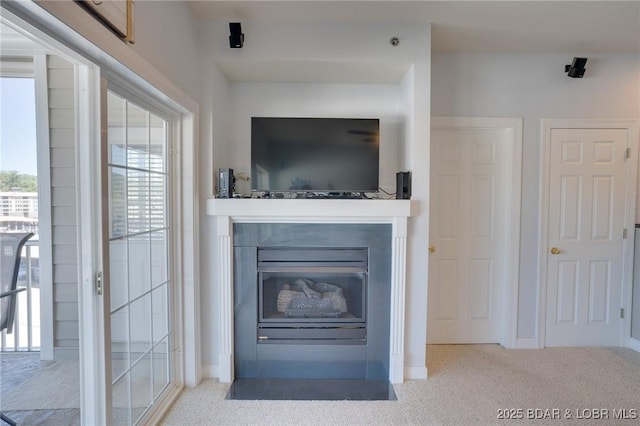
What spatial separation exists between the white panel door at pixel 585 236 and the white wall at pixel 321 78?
1457 millimetres

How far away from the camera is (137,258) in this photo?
1.81m

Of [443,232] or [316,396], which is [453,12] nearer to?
[443,232]

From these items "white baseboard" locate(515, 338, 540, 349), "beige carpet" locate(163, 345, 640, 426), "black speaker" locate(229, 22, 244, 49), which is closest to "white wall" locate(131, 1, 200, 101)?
"black speaker" locate(229, 22, 244, 49)

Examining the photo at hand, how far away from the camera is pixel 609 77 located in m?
2.87

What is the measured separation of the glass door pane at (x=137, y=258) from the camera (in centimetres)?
162

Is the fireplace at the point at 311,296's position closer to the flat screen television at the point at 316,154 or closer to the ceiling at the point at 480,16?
the flat screen television at the point at 316,154

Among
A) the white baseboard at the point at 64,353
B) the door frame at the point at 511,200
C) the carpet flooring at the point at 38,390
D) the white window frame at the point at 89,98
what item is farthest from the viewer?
the door frame at the point at 511,200

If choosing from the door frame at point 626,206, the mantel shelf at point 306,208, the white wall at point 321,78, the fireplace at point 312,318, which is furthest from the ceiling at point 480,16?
the fireplace at point 312,318

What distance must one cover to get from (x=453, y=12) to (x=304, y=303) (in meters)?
2.38

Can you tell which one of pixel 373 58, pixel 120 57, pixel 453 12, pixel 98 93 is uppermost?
pixel 453 12

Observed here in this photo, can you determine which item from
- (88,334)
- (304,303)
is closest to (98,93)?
(88,334)

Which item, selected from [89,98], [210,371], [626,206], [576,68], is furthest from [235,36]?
[626,206]

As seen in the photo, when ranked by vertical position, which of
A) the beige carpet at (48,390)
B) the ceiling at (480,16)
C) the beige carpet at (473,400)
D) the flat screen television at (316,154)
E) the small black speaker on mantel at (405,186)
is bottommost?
the beige carpet at (473,400)

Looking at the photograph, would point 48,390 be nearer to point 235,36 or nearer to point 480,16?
point 235,36
